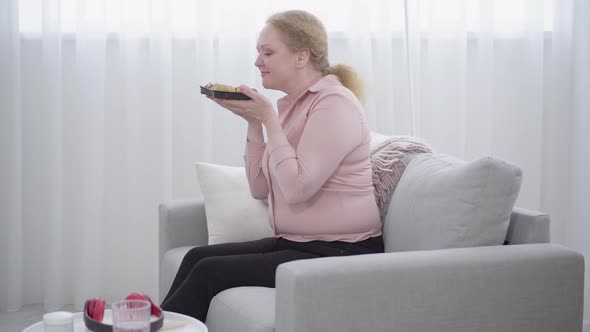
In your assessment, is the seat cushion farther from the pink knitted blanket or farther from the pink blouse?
the pink knitted blanket

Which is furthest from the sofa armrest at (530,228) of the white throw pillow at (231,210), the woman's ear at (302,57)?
the white throw pillow at (231,210)

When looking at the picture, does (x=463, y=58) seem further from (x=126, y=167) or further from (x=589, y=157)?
A: (x=126, y=167)

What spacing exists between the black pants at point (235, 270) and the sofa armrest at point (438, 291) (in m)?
0.38

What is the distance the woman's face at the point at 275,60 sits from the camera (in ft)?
7.91

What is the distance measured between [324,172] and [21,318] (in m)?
1.74

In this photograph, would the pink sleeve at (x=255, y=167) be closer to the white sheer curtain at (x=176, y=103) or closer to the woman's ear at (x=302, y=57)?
the woman's ear at (x=302, y=57)

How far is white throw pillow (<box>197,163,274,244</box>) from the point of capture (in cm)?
266

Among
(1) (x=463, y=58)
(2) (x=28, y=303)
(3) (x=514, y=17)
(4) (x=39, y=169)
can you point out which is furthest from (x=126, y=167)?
(3) (x=514, y=17)

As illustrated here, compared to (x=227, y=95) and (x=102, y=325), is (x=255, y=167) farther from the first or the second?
(x=102, y=325)

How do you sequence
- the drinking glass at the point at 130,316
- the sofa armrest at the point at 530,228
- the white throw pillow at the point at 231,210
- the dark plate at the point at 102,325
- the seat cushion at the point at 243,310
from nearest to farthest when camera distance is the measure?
the drinking glass at the point at 130,316
the dark plate at the point at 102,325
the seat cushion at the point at 243,310
the sofa armrest at the point at 530,228
the white throw pillow at the point at 231,210

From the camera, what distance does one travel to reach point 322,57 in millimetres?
2441

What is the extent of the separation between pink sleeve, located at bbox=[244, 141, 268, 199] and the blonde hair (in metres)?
0.30

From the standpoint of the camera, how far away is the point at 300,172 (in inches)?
86.6

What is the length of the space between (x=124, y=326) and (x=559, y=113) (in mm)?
2507
